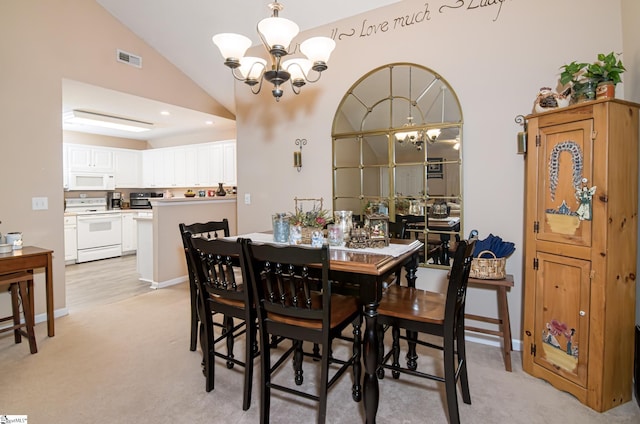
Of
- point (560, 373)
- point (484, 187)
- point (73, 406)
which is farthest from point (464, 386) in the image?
point (73, 406)

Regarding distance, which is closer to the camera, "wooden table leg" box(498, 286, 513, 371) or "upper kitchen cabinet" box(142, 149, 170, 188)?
"wooden table leg" box(498, 286, 513, 371)

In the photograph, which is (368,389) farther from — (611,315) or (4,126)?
(4,126)

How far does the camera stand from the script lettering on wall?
8.82 ft

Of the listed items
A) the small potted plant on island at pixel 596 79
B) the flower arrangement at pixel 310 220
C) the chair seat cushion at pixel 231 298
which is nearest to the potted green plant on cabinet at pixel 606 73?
the small potted plant on island at pixel 596 79

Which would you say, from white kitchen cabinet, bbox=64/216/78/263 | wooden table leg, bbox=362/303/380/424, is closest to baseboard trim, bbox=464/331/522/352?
wooden table leg, bbox=362/303/380/424

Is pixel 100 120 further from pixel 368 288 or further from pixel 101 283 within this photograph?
pixel 368 288

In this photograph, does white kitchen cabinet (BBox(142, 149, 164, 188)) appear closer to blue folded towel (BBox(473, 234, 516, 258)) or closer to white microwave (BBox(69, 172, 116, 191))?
white microwave (BBox(69, 172, 116, 191))

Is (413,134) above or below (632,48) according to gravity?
below

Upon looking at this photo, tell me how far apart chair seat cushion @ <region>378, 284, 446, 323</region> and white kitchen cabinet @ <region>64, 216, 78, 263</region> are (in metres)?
5.81

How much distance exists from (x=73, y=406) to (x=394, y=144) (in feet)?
9.75

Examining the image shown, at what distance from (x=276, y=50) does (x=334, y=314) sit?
5.09 ft

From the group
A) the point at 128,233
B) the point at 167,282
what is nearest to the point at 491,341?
the point at 167,282

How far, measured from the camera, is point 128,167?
707cm

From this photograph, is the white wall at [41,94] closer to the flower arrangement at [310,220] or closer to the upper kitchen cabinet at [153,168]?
the flower arrangement at [310,220]
